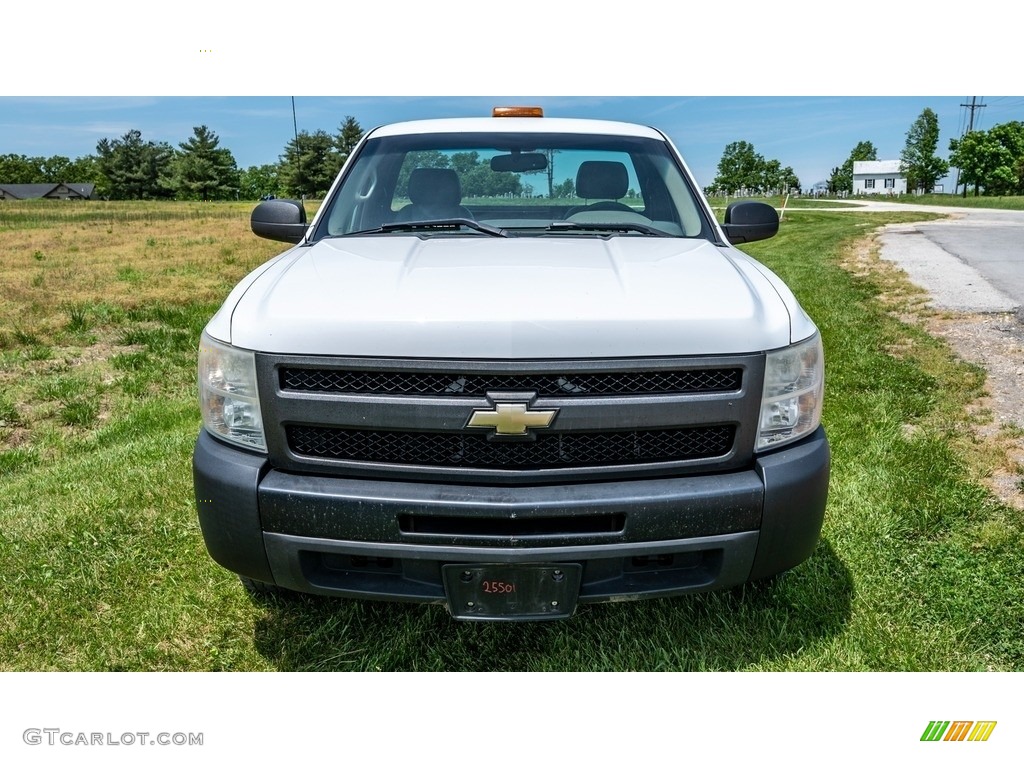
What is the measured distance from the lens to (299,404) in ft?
6.86

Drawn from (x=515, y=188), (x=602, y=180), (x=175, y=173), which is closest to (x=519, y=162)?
(x=515, y=188)

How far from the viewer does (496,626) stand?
109 inches

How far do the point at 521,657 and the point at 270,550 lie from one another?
988 millimetres

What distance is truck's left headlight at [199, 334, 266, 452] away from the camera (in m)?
2.15

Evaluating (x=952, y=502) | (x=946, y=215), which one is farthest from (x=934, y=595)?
(x=946, y=215)

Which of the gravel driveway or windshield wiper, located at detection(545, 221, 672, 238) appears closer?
windshield wiper, located at detection(545, 221, 672, 238)

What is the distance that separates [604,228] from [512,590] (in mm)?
1599

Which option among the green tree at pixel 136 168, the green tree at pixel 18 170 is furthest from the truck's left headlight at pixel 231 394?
the green tree at pixel 18 170

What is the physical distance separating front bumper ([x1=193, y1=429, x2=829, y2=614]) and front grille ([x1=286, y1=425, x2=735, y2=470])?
0.07 meters

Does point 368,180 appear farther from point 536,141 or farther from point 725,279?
point 725,279

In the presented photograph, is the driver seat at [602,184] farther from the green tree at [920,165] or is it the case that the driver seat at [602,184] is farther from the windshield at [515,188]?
the green tree at [920,165]

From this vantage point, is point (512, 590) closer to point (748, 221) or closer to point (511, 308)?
point (511, 308)

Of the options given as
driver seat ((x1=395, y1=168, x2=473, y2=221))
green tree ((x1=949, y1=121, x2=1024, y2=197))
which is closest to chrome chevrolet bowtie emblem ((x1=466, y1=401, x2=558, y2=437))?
driver seat ((x1=395, y1=168, x2=473, y2=221))

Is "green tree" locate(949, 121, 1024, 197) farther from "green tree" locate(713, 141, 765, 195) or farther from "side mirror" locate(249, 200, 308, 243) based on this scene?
"side mirror" locate(249, 200, 308, 243)
